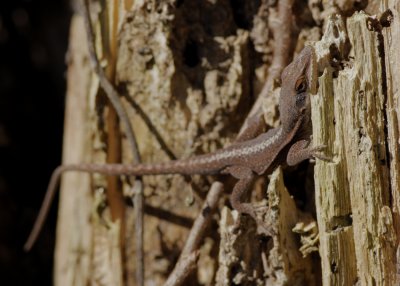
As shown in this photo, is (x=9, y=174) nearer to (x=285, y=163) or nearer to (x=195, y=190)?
(x=195, y=190)

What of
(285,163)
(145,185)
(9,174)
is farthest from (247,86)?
(9,174)

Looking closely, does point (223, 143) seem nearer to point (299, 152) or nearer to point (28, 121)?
point (299, 152)

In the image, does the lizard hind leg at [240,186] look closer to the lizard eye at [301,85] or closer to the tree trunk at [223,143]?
the tree trunk at [223,143]

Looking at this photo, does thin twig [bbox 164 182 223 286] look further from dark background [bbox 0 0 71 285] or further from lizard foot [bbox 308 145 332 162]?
dark background [bbox 0 0 71 285]

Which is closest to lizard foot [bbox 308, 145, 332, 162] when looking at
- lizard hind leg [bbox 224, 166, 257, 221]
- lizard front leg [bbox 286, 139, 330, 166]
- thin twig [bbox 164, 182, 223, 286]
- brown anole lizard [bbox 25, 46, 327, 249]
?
brown anole lizard [bbox 25, 46, 327, 249]

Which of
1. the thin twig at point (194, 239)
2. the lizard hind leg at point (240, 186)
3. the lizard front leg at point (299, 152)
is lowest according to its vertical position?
the thin twig at point (194, 239)

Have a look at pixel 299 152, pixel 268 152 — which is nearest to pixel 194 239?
pixel 268 152

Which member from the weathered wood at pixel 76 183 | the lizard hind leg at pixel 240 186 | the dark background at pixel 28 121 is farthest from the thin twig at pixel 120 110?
the dark background at pixel 28 121
